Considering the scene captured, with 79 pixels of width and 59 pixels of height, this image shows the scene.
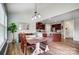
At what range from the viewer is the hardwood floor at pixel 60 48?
2633 mm

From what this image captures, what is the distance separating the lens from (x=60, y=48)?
2658 millimetres

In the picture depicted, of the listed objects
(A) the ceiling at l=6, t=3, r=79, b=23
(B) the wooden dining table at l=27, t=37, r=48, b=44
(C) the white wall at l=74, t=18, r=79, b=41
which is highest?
(A) the ceiling at l=6, t=3, r=79, b=23

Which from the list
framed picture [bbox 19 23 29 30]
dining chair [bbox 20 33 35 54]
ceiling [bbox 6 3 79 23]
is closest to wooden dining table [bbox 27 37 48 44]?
dining chair [bbox 20 33 35 54]

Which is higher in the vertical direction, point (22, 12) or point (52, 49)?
point (22, 12)

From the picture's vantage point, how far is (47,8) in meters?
2.65

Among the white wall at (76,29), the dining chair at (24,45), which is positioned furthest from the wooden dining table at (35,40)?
the white wall at (76,29)

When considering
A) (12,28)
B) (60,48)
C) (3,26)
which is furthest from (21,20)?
(60,48)

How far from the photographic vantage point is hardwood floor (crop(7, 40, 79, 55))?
2.63 m

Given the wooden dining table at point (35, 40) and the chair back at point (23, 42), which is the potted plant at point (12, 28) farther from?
the wooden dining table at point (35, 40)

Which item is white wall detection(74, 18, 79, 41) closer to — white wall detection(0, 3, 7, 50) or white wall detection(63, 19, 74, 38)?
white wall detection(63, 19, 74, 38)
